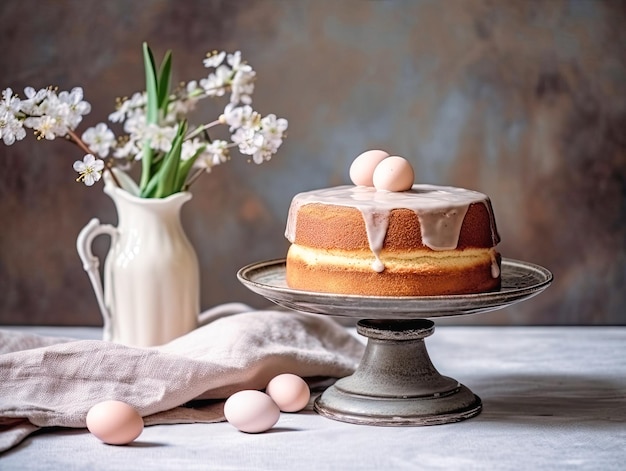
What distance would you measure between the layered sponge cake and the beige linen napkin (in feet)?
0.60

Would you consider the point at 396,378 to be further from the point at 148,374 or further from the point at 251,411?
the point at 148,374

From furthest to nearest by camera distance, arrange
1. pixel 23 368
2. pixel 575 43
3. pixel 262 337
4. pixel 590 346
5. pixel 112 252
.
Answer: pixel 575 43 → pixel 590 346 → pixel 112 252 → pixel 262 337 → pixel 23 368

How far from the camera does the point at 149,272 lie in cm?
181

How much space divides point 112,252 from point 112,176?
13 cm

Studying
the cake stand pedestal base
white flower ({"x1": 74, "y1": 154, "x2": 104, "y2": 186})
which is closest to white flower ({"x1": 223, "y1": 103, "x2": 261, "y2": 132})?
white flower ({"x1": 74, "y1": 154, "x2": 104, "y2": 186})

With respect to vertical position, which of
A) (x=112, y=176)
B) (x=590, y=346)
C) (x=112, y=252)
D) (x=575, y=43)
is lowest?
(x=590, y=346)

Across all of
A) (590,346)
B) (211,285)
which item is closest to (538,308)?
(590,346)

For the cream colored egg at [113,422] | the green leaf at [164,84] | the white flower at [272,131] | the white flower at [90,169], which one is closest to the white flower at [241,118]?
the white flower at [272,131]

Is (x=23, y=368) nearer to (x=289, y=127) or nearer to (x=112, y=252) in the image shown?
(x=112, y=252)

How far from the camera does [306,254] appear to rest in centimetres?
153

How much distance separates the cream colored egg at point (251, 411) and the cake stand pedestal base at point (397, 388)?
0.37ft

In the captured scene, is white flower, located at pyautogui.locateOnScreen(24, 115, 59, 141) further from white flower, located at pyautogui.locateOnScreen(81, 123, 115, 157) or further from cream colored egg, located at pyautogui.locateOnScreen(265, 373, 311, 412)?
cream colored egg, located at pyautogui.locateOnScreen(265, 373, 311, 412)

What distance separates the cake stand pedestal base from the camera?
151 cm

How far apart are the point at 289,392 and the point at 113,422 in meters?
0.27
